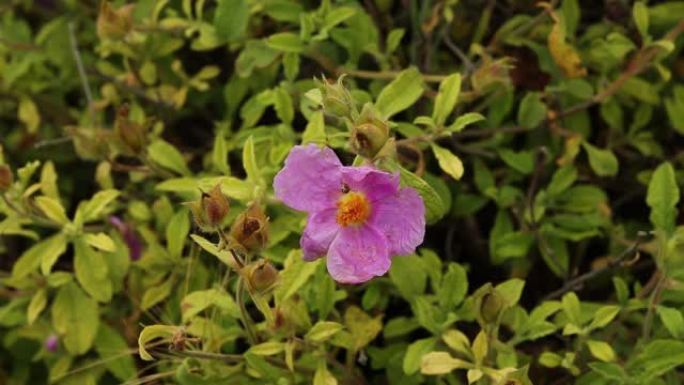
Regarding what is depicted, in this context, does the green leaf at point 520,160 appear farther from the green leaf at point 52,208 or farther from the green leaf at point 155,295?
the green leaf at point 52,208

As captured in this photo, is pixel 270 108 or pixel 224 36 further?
pixel 270 108

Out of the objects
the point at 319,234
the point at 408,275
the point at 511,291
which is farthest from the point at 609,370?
the point at 319,234

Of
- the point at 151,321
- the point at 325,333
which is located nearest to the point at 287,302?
the point at 325,333

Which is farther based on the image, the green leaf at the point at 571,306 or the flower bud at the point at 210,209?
the green leaf at the point at 571,306

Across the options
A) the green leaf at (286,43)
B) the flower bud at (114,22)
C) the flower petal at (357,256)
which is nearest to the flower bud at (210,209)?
the flower petal at (357,256)

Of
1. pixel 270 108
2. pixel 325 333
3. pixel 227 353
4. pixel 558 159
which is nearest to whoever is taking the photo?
pixel 325 333

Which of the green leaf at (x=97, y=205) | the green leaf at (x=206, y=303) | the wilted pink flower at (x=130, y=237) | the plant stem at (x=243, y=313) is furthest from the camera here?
the wilted pink flower at (x=130, y=237)

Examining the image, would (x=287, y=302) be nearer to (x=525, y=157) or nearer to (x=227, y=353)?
(x=227, y=353)
